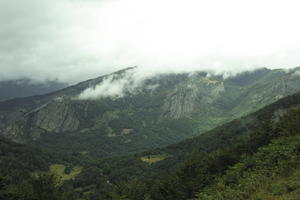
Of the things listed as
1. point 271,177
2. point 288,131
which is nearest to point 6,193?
point 271,177

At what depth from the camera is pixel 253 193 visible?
30250 millimetres

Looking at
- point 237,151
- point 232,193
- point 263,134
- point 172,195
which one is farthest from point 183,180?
point 232,193

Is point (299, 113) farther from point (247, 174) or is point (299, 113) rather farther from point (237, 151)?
point (247, 174)

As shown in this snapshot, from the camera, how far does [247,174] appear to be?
41.4 metres

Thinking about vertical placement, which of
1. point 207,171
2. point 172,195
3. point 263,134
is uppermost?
point 263,134

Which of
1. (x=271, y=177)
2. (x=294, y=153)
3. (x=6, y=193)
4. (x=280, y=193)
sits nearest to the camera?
(x=280, y=193)

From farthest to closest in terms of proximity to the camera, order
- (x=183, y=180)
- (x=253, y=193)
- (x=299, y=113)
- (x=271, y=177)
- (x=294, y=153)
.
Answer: (x=183, y=180)
(x=299, y=113)
(x=294, y=153)
(x=271, y=177)
(x=253, y=193)

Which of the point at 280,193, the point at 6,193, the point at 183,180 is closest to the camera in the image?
the point at 280,193

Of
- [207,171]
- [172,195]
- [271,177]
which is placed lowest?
[172,195]

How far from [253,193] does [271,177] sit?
5.86m

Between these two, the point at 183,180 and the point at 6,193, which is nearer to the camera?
the point at 6,193

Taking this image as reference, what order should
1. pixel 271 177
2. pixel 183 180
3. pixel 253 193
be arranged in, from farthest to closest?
Result: pixel 183 180 < pixel 271 177 < pixel 253 193

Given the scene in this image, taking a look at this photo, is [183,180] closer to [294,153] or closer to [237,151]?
[237,151]

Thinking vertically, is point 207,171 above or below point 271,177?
below
